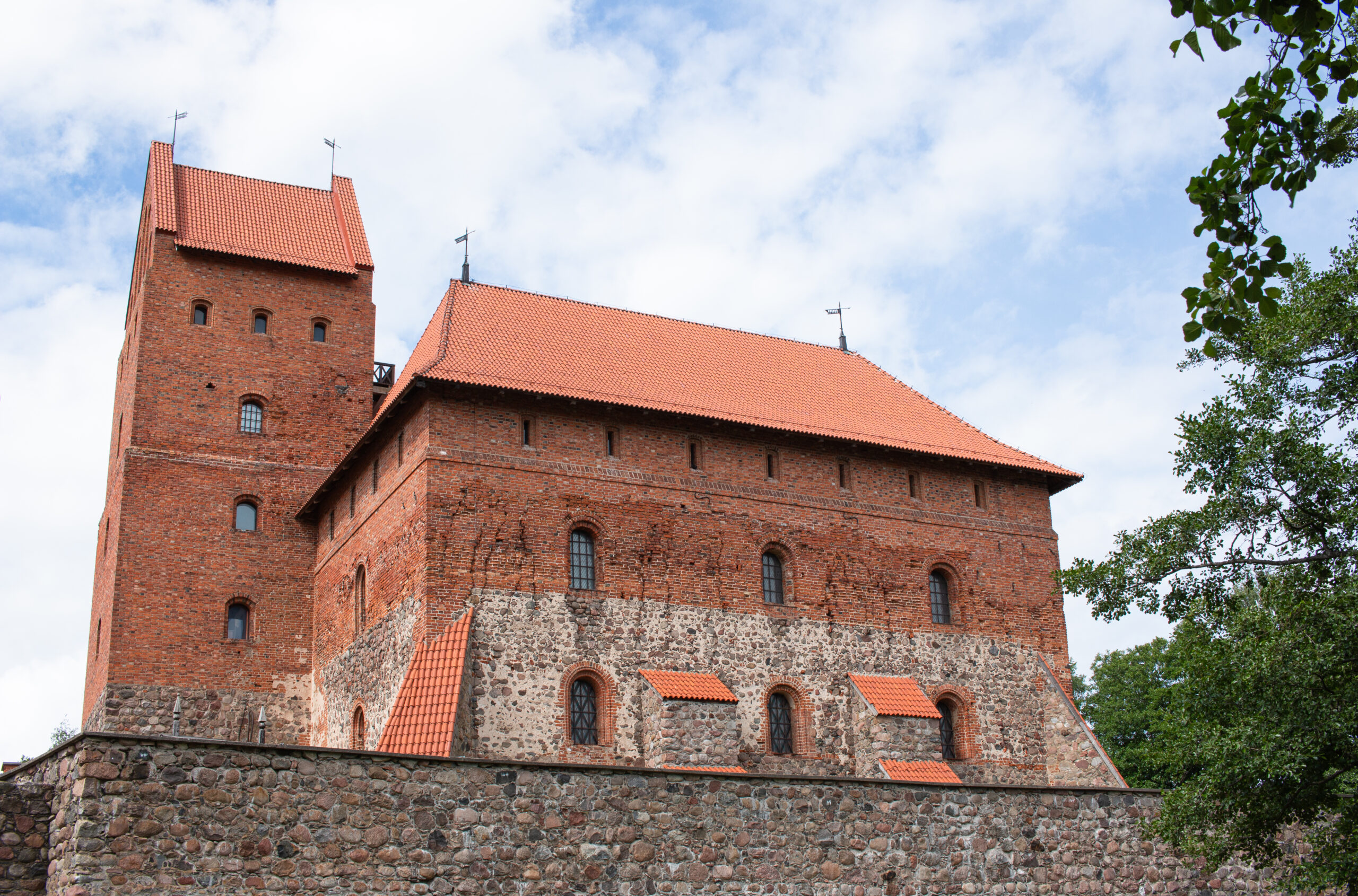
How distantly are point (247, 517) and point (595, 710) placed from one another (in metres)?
9.41

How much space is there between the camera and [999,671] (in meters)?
23.2

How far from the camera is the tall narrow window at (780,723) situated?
68.6ft

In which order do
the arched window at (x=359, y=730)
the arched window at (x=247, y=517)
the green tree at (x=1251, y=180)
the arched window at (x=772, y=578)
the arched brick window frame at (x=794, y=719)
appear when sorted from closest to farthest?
the green tree at (x=1251, y=180) → the arched brick window frame at (x=794, y=719) → the arched window at (x=359, y=730) → the arched window at (x=772, y=578) → the arched window at (x=247, y=517)

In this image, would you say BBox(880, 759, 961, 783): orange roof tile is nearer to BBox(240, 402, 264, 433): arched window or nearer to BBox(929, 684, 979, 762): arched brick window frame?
BBox(929, 684, 979, 762): arched brick window frame

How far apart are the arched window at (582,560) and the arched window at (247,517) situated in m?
7.96

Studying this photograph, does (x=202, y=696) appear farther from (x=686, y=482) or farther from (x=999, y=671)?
(x=999, y=671)

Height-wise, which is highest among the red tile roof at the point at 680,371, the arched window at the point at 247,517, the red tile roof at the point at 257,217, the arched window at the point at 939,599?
the red tile roof at the point at 257,217

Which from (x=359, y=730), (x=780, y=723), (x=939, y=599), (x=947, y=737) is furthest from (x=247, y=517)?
(x=947, y=737)

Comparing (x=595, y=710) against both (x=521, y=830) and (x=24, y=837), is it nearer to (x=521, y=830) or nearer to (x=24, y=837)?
(x=521, y=830)

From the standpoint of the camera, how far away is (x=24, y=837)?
11.3 m

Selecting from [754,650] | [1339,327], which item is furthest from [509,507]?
[1339,327]

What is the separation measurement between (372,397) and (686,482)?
330 inches

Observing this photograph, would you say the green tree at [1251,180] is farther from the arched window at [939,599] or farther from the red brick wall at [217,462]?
the red brick wall at [217,462]

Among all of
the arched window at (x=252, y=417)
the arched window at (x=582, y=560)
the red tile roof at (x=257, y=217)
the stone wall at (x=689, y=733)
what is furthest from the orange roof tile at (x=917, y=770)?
the red tile roof at (x=257, y=217)
